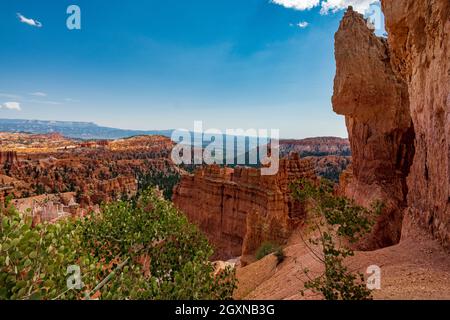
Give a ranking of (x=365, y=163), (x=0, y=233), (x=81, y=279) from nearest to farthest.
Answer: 1. (x=0, y=233)
2. (x=81, y=279)
3. (x=365, y=163)

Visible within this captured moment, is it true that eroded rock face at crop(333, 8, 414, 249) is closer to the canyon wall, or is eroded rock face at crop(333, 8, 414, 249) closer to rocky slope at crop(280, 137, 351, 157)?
the canyon wall

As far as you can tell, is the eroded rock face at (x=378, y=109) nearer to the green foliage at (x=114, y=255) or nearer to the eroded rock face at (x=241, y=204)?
the eroded rock face at (x=241, y=204)

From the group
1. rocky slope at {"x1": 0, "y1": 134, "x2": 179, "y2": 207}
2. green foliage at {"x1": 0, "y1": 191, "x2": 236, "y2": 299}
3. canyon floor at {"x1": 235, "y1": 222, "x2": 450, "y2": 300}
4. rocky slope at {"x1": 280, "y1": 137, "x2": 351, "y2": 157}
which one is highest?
rocky slope at {"x1": 280, "y1": 137, "x2": 351, "y2": 157}

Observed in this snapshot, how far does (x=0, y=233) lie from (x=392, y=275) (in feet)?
→ 31.8

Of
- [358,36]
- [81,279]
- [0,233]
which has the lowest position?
[81,279]

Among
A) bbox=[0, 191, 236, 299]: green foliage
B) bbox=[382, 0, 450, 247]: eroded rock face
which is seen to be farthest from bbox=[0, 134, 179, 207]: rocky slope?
bbox=[382, 0, 450, 247]: eroded rock face

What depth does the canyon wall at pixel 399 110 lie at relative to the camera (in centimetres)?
905

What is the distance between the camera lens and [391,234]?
47.6 ft

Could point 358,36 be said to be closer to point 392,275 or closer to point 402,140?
point 402,140

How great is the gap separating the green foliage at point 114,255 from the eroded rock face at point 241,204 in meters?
15.0

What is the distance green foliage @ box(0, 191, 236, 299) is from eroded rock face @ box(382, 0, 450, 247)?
7317mm

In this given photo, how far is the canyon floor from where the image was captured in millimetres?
7070

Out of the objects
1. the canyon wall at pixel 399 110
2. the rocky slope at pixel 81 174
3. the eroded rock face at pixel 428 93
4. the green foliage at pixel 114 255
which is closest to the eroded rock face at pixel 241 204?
the canyon wall at pixel 399 110
